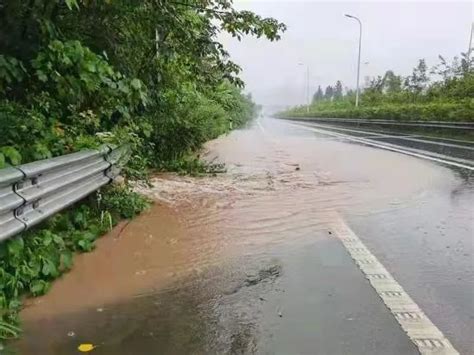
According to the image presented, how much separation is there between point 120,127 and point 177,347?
4.30 m

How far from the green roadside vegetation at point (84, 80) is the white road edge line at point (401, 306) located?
8.24 feet

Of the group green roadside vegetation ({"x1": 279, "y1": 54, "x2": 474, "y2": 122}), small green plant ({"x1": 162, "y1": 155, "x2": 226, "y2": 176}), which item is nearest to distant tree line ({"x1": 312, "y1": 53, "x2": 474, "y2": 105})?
green roadside vegetation ({"x1": 279, "y1": 54, "x2": 474, "y2": 122})

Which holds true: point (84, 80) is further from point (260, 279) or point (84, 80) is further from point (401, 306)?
point (401, 306)

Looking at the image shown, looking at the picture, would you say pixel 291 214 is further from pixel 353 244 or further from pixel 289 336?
pixel 289 336

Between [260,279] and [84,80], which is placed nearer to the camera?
[260,279]

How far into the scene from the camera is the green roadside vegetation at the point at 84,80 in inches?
171

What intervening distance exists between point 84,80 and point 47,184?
157 centimetres

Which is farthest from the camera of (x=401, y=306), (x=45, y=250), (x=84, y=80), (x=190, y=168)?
(x=190, y=168)

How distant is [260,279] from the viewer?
4418 millimetres

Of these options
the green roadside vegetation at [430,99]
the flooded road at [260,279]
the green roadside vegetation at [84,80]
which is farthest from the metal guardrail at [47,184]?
the green roadside vegetation at [430,99]

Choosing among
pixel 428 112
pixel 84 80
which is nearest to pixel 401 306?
pixel 84 80

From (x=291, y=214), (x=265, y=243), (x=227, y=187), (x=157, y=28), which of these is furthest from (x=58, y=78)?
(x=227, y=187)

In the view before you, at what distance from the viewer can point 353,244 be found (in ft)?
18.1

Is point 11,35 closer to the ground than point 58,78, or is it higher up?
higher up
